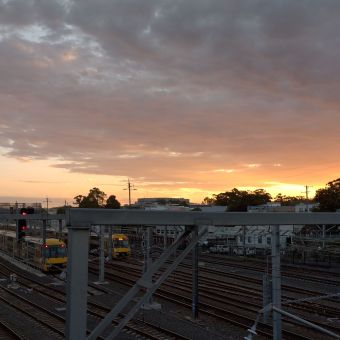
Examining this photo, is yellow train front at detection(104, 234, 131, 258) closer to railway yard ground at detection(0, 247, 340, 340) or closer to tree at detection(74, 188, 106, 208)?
railway yard ground at detection(0, 247, 340, 340)

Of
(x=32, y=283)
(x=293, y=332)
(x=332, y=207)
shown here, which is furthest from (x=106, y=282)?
(x=332, y=207)

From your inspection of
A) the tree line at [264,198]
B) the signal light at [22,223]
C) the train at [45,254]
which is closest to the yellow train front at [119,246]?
the train at [45,254]

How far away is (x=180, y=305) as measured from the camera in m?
22.5

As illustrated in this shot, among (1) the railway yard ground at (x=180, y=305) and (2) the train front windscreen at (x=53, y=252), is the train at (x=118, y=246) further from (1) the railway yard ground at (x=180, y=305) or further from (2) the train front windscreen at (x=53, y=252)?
(2) the train front windscreen at (x=53, y=252)

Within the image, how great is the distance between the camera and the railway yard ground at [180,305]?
16969mm

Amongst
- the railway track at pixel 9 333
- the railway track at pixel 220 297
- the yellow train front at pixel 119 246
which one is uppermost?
the yellow train front at pixel 119 246

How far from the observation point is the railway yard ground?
1697cm

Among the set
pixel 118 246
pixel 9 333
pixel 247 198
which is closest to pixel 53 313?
pixel 9 333

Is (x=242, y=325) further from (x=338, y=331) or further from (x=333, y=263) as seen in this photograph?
(x=333, y=263)

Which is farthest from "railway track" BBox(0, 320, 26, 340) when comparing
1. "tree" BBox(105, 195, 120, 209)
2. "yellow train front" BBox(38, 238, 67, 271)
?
"tree" BBox(105, 195, 120, 209)

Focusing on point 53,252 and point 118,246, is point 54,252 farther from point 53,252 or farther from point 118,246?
point 118,246

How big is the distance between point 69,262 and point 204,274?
29.8 meters

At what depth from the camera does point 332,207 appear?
7081cm

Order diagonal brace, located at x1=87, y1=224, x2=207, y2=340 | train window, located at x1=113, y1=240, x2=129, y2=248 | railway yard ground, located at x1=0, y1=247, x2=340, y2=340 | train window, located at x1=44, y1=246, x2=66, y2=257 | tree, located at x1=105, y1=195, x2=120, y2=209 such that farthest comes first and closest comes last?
tree, located at x1=105, y1=195, x2=120, y2=209 < train window, located at x1=113, y1=240, x2=129, y2=248 < train window, located at x1=44, y1=246, x2=66, y2=257 < railway yard ground, located at x1=0, y1=247, x2=340, y2=340 < diagonal brace, located at x1=87, y1=224, x2=207, y2=340
